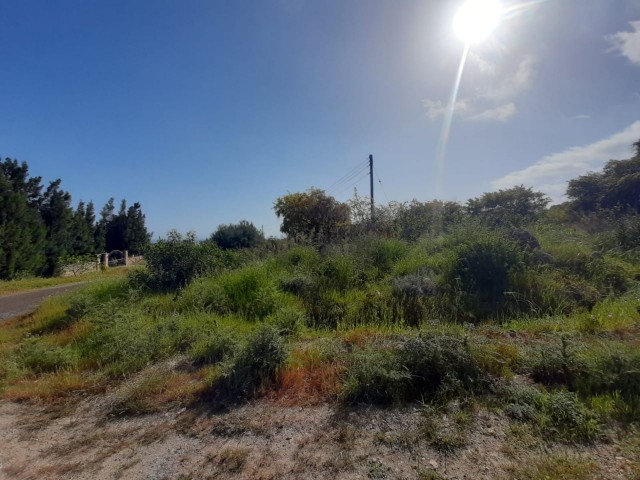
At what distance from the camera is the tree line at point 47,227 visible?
16.1m

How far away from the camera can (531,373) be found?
286 centimetres

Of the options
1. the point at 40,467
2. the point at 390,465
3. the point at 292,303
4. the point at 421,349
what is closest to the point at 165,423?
the point at 40,467

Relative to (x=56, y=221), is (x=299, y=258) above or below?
below

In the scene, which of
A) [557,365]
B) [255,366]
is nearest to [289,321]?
[255,366]

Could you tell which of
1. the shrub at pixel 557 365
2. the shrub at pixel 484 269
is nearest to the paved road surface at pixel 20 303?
the shrub at pixel 484 269

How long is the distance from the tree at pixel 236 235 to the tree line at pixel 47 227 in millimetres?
5068

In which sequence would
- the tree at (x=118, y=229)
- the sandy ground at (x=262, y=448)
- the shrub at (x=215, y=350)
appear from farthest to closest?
the tree at (x=118, y=229) → the shrub at (x=215, y=350) → the sandy ground at (x=262, y=448)

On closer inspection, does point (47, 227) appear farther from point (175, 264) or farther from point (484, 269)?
point (484, 269)

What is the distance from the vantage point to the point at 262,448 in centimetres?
229

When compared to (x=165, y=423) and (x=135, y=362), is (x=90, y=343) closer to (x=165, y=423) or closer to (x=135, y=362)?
(x=135, y=362)

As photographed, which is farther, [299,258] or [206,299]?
[299,258]

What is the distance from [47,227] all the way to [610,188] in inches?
1239

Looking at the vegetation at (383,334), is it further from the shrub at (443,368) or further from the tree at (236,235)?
the tree at (236,235)

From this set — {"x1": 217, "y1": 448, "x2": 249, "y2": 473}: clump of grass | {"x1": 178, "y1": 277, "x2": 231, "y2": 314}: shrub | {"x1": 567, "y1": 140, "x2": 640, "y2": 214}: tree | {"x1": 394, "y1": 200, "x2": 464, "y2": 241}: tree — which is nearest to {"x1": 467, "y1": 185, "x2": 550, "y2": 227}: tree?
{"x1": 567, "y1": 140, "x2": 640, "y2": 214}: tree
